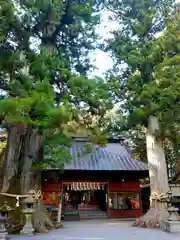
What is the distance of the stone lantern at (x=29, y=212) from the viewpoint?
23.2 feet

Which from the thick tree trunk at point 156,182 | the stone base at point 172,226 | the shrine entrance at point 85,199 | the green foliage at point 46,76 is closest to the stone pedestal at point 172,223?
the stone base at point 172,226

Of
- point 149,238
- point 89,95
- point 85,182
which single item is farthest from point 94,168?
point 89,95

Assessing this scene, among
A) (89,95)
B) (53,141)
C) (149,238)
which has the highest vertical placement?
(89,95)

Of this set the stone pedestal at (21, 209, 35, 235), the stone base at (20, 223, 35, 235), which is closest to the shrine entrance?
the stone pedestal at (21, 209, 35, 235)

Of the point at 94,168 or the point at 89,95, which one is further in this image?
the point at 94,168

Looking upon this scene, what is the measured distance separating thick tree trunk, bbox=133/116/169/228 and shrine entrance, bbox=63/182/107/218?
14.8 ft

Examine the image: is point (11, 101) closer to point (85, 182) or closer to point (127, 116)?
point (127, 116)

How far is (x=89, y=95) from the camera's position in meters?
5.93

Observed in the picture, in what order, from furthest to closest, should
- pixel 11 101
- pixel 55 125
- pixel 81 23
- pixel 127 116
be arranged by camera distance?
pixel 127 116, pixel 81 23, pixel 55 125, pixel 11 101

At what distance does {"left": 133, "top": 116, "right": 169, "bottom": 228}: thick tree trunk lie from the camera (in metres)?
8.27

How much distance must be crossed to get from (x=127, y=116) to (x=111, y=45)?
8.84 ft

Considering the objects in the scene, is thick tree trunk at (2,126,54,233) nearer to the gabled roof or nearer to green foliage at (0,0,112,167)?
green foliage at (0,0,112,167)

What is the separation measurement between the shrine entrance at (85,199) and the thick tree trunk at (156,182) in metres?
4.51

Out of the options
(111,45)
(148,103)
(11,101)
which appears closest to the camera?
(11,101)
